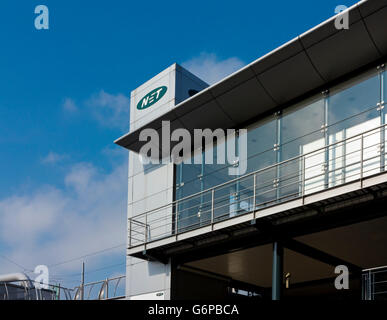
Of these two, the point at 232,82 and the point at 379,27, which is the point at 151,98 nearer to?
the point at 232,82

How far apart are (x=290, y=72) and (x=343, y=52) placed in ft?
5.31

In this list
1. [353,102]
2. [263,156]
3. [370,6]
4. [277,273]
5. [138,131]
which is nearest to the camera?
[370,6]

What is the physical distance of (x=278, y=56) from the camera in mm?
16906

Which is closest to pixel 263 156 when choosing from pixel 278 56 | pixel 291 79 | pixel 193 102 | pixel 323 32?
pixel 291 79

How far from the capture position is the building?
50.5ft

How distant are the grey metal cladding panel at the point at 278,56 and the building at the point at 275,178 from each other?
3 cm

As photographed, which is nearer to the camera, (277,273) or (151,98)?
(277,273)

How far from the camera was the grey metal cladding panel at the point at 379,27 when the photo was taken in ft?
49.3

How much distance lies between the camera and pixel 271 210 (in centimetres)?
1599

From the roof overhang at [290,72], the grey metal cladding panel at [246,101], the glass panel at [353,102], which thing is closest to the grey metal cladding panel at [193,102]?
the roof overhang at [290,72]

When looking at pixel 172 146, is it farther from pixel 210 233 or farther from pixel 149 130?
pixel 210 233

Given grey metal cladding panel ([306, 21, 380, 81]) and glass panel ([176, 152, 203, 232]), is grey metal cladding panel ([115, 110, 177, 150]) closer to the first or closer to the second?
glass panel ([176, 152, 203, 232])
